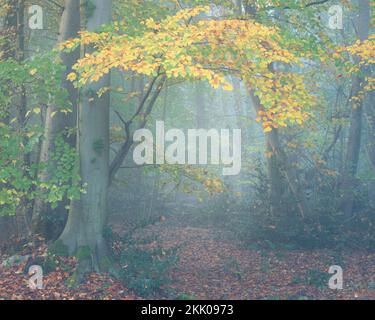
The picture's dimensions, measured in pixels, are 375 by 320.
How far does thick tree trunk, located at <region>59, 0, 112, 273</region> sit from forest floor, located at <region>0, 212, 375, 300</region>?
18.0 inches

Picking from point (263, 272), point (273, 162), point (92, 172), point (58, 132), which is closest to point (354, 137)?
point (273, 162)

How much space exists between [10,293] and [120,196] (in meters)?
11.1

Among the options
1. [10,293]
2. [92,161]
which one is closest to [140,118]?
[92,161]

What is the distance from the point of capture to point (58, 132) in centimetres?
1226

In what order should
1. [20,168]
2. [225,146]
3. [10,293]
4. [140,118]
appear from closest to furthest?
[10,293] → [20,168] → [140,118] → [225,146]

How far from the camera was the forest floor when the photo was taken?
10.7 metres

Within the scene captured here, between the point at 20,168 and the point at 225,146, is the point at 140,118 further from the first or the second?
the point at 225,146

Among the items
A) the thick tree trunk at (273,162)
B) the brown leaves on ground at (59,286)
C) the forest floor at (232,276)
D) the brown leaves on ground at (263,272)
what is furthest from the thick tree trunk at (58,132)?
the thick tree trunk at (273,162)

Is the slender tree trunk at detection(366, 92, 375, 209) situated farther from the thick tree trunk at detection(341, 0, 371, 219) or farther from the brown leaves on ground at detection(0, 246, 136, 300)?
the brown leaves on ground at detection(0, 246, 136, 300)

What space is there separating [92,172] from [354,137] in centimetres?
963

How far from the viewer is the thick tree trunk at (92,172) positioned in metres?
11.5

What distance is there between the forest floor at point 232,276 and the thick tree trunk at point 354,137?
6.54 feet

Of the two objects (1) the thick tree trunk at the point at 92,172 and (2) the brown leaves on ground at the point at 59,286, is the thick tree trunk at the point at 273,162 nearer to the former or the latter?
(1) the thick tree trunk at the point at 92,172
